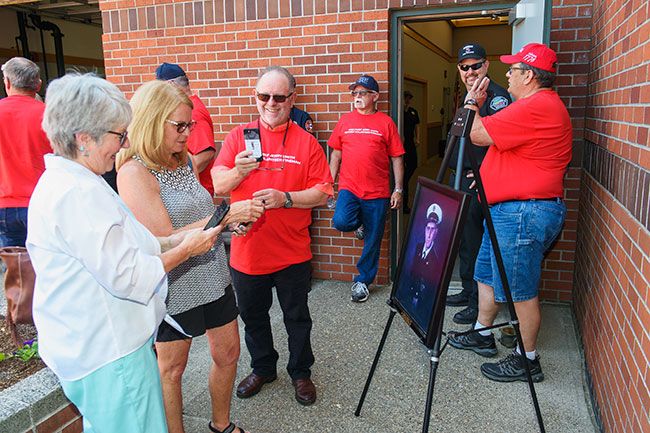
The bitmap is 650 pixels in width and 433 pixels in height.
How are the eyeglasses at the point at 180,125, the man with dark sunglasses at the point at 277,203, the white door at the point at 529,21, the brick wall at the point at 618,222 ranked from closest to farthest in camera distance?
1. the brick wall at the point at 618,222
2. the eyeglasses at the point at 180,125
3. the man with dark sunglasses at the point at 277,203
4. the white door at the point at 529,21

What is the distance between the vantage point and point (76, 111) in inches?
62.2

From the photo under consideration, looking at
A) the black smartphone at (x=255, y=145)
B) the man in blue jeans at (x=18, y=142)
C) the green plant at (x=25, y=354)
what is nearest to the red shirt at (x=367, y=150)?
the black smartphone at (x=255, y=145)

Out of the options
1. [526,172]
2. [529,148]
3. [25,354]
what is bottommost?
[25,354]

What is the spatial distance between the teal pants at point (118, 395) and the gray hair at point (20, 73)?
3.31 metres

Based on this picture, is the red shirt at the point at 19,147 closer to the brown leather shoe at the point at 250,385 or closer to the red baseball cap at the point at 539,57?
the brown leather shoe at the point at 250,385

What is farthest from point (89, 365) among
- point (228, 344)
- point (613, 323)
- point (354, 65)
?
point (354, 65)

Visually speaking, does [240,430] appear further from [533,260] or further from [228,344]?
[533,260]

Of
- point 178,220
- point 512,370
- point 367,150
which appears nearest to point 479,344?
point 512,370

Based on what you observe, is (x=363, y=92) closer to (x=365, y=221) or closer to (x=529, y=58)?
(x=365, y=221)

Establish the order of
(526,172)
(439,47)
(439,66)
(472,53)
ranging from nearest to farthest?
(526,172) → (472,53) → (439,47) → (439,66)

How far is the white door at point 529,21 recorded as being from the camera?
10.8 ft

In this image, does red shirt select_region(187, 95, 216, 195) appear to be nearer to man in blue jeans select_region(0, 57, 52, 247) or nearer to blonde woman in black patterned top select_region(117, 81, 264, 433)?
man in blue jeans select_region(0, 57, 52, 247)

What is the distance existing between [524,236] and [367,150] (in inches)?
69.3

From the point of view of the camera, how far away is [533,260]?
3039 mm
